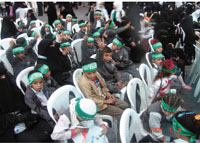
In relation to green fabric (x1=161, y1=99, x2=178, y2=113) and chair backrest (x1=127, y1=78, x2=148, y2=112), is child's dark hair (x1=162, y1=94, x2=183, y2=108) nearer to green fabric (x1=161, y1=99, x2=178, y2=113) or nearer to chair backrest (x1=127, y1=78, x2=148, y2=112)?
green fabric (x1=161, y1=99, x2=178, y2=113)

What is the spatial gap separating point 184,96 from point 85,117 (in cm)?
267

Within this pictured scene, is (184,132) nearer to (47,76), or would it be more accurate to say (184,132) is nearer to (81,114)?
(81,114)

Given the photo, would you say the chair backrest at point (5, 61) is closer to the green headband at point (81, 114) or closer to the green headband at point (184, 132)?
the green headband at point (81, 114)

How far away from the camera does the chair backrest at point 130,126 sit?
1.38 meters

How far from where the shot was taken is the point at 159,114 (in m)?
1.70

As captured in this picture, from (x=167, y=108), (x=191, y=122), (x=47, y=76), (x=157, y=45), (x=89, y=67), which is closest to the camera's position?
(x=191, y=122)

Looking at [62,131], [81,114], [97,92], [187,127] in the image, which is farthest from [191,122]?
[97,92]

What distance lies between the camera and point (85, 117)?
156cm

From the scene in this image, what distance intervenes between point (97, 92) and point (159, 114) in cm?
88

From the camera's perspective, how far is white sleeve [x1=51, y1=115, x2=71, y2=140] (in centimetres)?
161

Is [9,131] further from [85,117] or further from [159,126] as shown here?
[159,126]

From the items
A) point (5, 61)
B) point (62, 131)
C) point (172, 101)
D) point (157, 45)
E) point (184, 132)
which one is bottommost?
point (62, 131)

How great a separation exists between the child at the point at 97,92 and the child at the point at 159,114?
64 centimetres

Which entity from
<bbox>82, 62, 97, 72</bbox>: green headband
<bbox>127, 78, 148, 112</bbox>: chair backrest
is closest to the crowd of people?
<bbox>82, 62, 97, 72</bbox>: green headband
